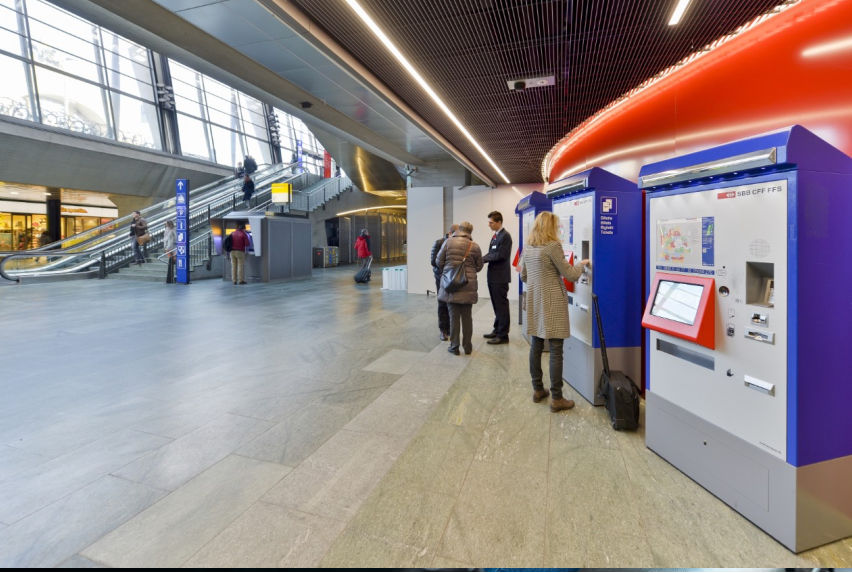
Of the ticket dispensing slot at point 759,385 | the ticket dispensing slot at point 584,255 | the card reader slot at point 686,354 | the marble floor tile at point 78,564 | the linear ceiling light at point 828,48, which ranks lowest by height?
the marble floor tile at point 78,564

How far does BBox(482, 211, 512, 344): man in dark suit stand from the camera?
6.01 meters

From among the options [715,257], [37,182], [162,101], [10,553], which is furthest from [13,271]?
[715,257]

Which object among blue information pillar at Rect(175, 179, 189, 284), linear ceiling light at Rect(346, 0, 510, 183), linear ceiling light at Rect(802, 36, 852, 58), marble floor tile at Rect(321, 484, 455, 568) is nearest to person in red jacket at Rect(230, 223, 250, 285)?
blue information pillar at Rect(175, 179, 189, 284)

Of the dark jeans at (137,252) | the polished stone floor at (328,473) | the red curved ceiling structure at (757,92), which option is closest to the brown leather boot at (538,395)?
the polished stone floor at (328,473)

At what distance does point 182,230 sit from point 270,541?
13.2m

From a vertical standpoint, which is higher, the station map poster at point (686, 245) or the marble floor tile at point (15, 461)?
the station map poster at point (686, 245)

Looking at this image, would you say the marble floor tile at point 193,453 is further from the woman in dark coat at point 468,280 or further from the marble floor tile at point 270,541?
the woman in dark coat at point 468,280

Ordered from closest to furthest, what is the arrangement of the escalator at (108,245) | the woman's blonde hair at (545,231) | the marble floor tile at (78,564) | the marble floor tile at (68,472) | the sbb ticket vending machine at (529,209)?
the marble floor tile at (78,564), the marble floor tile at (68,472), the woman's blonde hair at (545,231), the sbb ticket vending machine at (529,209), the escalator at (108,245)

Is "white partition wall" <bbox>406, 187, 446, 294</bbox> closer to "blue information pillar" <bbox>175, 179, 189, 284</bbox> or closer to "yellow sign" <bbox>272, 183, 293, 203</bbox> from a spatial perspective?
"blue information pillar" <bbox>175, 179, 189, 284</bbox>

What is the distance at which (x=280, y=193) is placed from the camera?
17.0m

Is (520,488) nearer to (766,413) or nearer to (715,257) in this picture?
(766,413)

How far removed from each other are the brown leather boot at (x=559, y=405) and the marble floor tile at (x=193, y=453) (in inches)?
89.8

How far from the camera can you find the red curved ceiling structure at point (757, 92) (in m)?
2.51

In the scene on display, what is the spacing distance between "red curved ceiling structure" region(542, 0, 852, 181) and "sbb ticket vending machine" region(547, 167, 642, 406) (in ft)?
2.45
